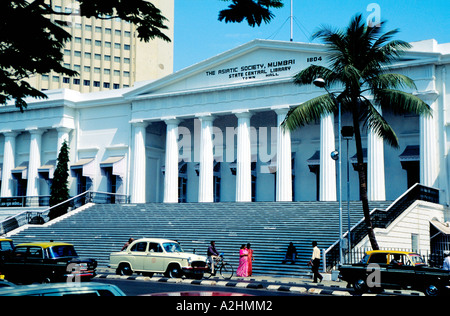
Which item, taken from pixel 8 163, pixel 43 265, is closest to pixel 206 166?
pixel 8 163

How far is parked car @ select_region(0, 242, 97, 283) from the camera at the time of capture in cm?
1809

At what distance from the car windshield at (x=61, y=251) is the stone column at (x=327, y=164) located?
20.5 metres

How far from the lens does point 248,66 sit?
132ft

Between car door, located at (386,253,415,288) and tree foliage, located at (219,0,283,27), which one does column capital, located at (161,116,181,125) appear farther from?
tree foliage, located at (219,0,283,27)

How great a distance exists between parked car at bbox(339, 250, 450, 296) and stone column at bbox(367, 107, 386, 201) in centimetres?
1698

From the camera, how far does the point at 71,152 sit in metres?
49.6

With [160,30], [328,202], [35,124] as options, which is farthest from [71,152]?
[160,30]

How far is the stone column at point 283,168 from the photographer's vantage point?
37.7 metres

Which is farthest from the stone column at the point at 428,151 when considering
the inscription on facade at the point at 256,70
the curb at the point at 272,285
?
the curb at the point at 272,285
